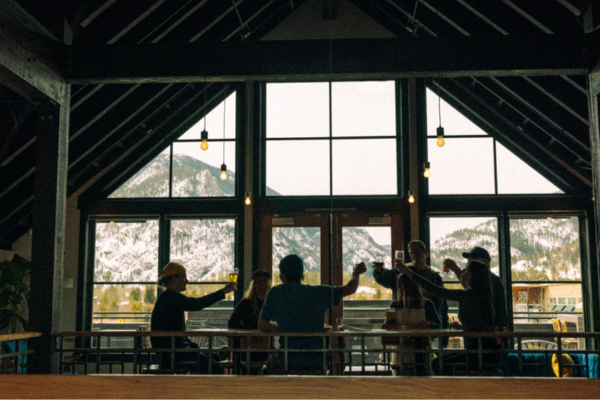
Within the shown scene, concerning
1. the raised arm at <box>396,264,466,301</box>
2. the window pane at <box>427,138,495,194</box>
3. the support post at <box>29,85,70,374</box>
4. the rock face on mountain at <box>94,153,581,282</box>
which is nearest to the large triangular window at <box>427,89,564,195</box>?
the window pane at <box>427,138,495,194</box>

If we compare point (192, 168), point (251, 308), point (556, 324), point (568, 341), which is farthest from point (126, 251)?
point (568, 341)

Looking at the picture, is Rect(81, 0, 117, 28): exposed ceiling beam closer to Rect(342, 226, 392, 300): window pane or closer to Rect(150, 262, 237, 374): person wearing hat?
Rect(150, 262, 237, 374): person wearing hat

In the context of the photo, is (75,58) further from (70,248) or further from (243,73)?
(70,248)

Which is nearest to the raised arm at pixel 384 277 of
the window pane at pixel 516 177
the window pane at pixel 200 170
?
the window pane at pixel 516 177

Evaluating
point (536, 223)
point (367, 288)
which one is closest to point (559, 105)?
Result: point (536, 223)

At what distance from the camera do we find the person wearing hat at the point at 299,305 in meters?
3.39

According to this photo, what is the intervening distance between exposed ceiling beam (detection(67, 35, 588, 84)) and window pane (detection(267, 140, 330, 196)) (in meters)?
4.31

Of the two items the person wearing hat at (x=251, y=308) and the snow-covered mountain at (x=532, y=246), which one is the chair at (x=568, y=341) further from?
the person wearing hat at (x=251, y=308)

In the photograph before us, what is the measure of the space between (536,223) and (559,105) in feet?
6.96

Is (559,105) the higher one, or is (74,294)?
(559,105)

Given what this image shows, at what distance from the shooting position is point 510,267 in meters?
8.50

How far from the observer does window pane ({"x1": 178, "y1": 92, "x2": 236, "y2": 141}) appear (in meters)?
9.03

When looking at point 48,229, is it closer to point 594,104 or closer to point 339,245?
point 594,104

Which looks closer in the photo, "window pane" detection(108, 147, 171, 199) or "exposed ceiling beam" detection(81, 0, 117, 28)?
"exposed ceiling beam" detection(81, 0, 117, 28)
